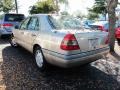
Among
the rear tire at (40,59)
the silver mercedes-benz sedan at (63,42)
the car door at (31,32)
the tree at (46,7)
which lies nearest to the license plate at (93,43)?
the silver mercedes-benz sedan at (63,42)

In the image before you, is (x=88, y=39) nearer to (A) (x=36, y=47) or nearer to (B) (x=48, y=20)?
(B) (x=48, y=20)

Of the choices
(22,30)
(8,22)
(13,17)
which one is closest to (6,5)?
(13,17)

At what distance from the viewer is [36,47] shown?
6.16m

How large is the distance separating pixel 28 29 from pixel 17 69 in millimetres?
1360

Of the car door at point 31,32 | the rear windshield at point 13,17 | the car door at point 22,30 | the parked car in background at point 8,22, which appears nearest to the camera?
the car door at point 31,32

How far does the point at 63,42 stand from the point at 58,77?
3.56ft

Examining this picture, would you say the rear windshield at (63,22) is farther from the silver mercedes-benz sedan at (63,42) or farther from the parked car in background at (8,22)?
the parked car in background at (8,22)

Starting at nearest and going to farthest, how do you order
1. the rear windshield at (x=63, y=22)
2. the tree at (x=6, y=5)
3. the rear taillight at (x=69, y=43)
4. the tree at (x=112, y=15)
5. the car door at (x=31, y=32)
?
the rear taillight at (x=69, y=43) < the rear windshield at (x=63, y=22) < the car door at (x=31, y=32) < the tree at (x=112, y=15) < the tree at (x=6, y=5)

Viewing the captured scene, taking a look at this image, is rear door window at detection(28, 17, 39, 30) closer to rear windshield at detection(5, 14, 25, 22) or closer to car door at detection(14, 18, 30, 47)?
car door at detection(14, 18, 30, 47)

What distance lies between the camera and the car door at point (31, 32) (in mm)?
6110

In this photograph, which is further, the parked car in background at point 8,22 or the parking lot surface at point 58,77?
the parked car in background at point 8,22

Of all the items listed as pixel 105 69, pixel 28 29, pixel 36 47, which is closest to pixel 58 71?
pixel 36 47

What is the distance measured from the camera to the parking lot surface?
478 cm

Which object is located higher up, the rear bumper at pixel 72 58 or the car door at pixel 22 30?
the car door at pixel 22 30
